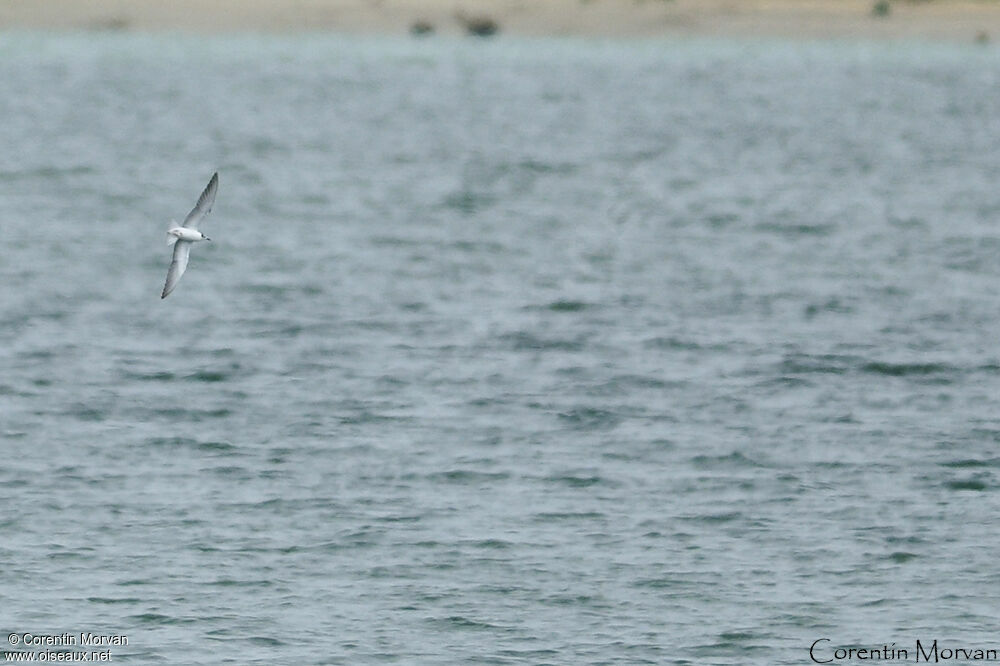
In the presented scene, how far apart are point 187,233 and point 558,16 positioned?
118749 mm

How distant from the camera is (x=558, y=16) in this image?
138 metres

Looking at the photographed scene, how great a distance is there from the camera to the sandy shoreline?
442ft

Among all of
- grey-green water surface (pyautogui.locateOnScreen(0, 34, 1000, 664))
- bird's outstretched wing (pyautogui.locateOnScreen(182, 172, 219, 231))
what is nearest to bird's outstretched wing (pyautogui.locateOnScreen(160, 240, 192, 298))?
bird's outstretched wing (pyautogui.locateOnScreen(182, 172, 219, 231))

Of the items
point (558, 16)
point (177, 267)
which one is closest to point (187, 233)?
point (177, 267)

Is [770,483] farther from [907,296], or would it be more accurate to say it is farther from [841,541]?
[907,296]

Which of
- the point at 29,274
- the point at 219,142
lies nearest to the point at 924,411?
the point at 29,274

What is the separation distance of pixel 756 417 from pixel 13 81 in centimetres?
10361

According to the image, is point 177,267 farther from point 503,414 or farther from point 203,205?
point 503,414

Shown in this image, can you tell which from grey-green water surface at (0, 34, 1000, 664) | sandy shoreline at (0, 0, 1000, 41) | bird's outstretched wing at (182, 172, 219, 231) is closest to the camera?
bird's outstretched wing at (182, 172, 219, 231)

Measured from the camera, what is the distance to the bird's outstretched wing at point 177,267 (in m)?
20.9

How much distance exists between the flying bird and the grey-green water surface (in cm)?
392

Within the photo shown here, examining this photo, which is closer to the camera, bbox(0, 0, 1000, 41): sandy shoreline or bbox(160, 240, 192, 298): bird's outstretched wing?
bbox(160, 240, 192, 298): bird's outstretched wing

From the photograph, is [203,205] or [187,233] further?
[187,233]

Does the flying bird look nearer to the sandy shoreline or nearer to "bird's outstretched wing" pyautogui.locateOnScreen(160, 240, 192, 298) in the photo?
"bird's outstretched wing" pyautogui.locateOnScreen(160, 240, 192, 298)
